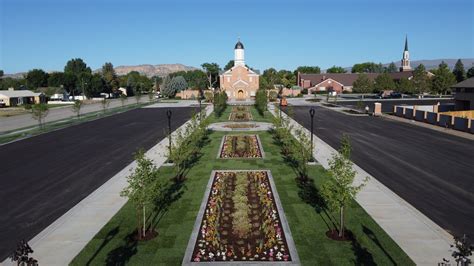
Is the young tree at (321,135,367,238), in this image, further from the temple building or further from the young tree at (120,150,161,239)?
the temple building

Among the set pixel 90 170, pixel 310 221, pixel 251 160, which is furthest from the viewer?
pixel 251 160

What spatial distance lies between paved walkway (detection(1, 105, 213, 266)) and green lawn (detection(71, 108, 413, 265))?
0.41m

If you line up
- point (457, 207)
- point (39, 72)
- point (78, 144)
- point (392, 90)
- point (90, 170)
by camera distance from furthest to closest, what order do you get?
point (39, 72)
point (392, 90)
point (78, 144)
point (90, 170)
point (457, 207)

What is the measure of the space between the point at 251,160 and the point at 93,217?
1247cm

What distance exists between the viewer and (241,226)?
14.2 m

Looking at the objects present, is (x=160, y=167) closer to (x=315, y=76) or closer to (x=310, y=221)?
(x=310, y=221)

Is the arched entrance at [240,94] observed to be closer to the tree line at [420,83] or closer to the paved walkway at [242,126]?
the tree line at [420,83]

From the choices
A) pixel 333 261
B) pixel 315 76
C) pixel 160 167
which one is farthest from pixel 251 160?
pixel 315 76

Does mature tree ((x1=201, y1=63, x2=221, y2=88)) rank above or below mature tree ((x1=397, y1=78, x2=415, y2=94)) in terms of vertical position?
above

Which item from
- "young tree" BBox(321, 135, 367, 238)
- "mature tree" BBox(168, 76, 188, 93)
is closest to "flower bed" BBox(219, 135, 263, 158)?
"young tree" BBox(321, 135, 367, 238)

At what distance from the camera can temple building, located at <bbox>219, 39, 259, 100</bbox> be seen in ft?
331

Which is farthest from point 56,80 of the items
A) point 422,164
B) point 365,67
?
point 365,67

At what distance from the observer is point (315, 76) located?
131 m

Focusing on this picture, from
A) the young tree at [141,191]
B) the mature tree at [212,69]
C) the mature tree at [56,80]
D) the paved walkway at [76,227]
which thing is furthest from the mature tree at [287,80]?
the young tree at [141,191]
